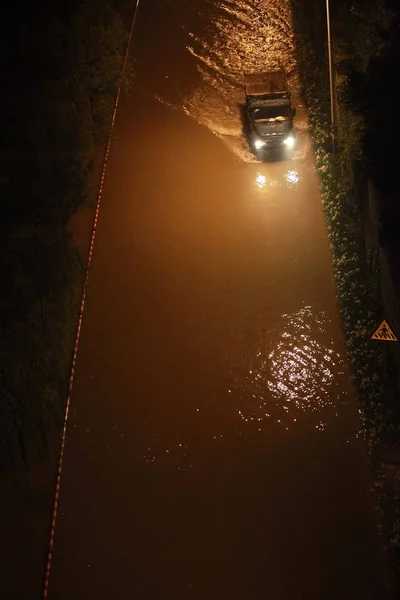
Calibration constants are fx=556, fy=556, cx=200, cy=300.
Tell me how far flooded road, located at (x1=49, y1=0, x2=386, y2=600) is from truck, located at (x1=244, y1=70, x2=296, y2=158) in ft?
1.75

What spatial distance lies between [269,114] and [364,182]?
14.5 ft

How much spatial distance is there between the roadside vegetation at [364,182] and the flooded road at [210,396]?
0.31m

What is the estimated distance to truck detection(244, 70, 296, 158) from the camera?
15.2m

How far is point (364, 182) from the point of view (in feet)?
40.9

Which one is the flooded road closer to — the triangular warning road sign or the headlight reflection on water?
the headlight reflection on water

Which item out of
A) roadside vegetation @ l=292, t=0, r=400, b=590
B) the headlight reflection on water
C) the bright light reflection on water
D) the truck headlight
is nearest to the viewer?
roadside vegetation @ l=292, t=0, r=400, b=590

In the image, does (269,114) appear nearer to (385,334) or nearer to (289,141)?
(289,141)

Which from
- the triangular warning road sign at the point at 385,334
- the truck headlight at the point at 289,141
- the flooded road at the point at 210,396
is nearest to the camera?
the flooded road at the point at 210,396

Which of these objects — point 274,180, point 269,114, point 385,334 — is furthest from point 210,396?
point 269,114

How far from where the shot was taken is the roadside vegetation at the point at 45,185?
9.52 m

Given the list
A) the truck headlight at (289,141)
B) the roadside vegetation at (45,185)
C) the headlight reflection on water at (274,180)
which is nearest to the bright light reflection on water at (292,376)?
the roadside vegetation at (45,185)

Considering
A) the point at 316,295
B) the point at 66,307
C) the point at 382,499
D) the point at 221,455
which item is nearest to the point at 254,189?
the point at 316,295

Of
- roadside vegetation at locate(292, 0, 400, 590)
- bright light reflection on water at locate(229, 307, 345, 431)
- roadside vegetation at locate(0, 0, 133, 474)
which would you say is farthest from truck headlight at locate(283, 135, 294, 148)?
bright light reflection on water at locate(229, 307, 345, 431)

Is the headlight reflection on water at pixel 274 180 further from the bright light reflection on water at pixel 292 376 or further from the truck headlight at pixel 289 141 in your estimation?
the bright light reflection on water at pixel 292 376
